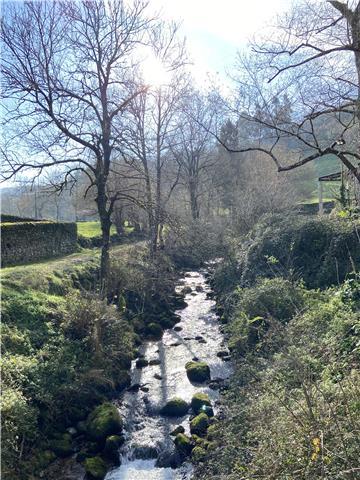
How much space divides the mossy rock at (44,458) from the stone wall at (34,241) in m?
10.3

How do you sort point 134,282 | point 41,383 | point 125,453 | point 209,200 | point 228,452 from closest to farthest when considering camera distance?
1. point 228,452
2. point 125,453
3. point 41,383
4. point 134,282
5. point 209,200

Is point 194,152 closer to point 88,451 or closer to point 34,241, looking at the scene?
point 34,241

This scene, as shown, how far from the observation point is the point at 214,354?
12.5 meters

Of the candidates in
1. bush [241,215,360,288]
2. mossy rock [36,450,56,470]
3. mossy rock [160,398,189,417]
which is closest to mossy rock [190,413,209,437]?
mossy rock [160,398,189,417]

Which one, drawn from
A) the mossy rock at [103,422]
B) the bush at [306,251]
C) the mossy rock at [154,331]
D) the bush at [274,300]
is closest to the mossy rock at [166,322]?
the mossy rock at [154,331]

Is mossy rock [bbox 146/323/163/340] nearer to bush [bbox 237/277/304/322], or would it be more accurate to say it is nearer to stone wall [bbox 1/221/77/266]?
bush [bbox 237/277/304/322]

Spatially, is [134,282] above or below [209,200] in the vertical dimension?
below

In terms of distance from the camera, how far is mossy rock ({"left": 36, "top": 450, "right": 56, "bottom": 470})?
7406 mm

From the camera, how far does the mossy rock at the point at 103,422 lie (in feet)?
27.6

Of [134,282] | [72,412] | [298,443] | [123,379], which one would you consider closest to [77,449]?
[72,412]

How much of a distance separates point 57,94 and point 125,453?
11.7 meters

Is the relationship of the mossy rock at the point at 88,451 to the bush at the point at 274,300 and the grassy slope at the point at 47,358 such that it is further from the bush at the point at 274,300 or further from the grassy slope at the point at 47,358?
the bush at the point at 274,300

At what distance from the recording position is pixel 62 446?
26.2 feet

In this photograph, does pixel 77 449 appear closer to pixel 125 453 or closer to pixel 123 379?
pixel 125 453
